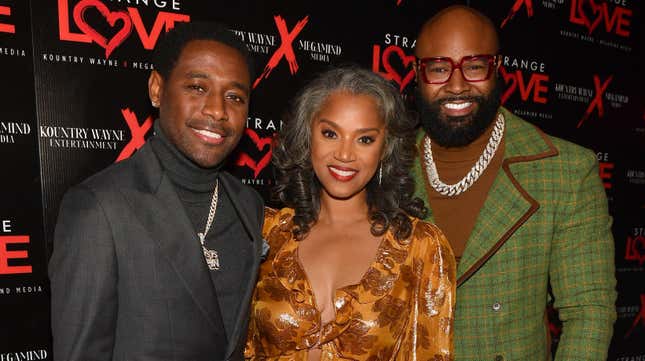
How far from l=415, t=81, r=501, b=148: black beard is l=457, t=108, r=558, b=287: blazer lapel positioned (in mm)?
169

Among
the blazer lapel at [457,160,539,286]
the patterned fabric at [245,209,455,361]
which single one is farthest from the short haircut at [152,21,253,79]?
the blazer lapel at [457,160,539,286]

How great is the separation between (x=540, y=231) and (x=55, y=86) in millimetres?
2504

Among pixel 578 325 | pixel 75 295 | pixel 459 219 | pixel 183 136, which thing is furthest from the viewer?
pixel 459 219

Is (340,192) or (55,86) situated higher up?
(55,86)

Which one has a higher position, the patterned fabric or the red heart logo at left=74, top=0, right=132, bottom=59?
the red heart logo at left=74, top=0, right=132, bottom=59

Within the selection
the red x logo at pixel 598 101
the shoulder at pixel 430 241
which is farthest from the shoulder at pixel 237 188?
the red x logo at pixel 598 101

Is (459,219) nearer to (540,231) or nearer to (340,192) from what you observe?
(540,231)

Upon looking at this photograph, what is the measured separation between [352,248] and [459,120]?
0.74m

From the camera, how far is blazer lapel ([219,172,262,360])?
1.52m

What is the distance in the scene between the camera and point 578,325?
1868 mm

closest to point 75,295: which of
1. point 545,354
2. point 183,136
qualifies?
point 183,136

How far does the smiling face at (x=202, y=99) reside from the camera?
5.00 feet

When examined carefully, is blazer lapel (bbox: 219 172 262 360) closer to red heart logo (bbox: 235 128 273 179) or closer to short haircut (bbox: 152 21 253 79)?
short haircut (bbox: 152 21 253 79)

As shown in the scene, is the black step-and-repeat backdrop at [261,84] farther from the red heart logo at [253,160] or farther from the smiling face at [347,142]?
the smiling face at [347,142]
